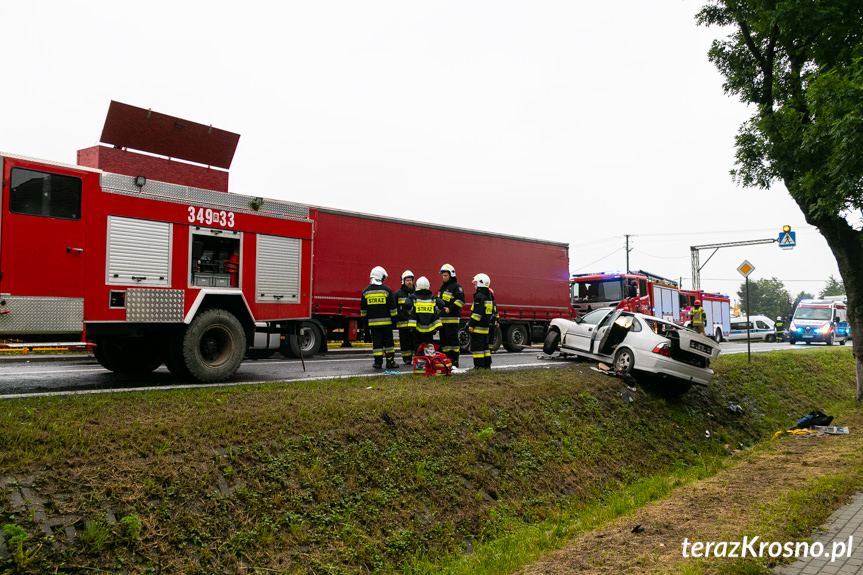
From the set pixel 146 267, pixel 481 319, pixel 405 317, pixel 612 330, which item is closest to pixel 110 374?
pixel 146 267

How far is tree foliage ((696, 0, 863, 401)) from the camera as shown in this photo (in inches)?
349

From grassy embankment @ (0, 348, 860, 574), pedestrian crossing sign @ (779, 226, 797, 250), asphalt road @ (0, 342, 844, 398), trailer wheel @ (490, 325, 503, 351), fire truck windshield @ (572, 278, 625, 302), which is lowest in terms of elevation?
grassy embankment @ (0, 348, 860, 574)

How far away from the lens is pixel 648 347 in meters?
11.2

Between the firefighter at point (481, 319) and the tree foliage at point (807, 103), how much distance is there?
18.6 ft

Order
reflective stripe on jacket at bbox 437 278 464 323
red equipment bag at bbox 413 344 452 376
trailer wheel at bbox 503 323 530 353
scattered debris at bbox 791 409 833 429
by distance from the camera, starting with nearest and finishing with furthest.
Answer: red equipment bag at bbox 413 344 452 376 < scattered debris at bbox 791 409 833 429 < reflective stripe on jacket at bbox 437 278 464 323 < trailer wheel at bbox 503 323 530 353

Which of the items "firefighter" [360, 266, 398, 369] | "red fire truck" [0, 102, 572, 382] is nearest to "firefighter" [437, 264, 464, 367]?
"firefighter" [360, 266, 398, 369]

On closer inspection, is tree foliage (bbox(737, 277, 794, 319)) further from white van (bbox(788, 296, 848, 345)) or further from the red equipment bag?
the red equipment bag

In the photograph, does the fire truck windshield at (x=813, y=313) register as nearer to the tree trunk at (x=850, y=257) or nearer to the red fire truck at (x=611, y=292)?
the red fire truck at (x=611, y=292)

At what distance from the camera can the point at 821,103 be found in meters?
9.34

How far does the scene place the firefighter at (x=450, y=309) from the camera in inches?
427

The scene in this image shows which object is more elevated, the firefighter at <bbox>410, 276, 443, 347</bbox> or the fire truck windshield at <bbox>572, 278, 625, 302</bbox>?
the fire truck windshield at <bbox>572, 278, 625, 302</bbox>

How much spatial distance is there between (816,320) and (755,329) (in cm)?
897

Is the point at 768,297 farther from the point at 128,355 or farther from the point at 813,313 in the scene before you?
the point at 128,355

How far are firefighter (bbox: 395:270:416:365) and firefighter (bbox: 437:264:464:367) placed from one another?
63 centimetres
